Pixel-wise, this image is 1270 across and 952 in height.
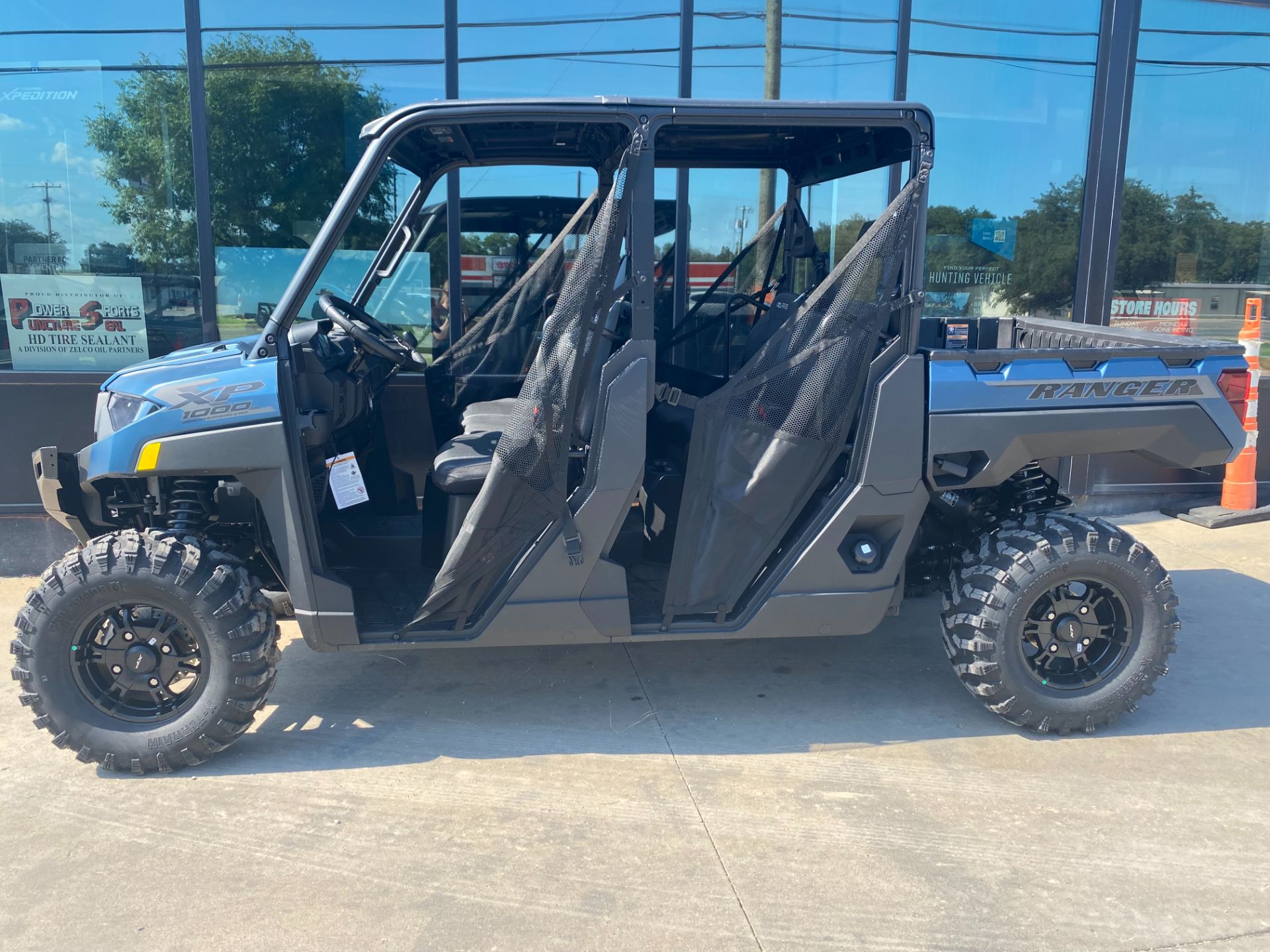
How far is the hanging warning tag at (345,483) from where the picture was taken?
11.0 feet

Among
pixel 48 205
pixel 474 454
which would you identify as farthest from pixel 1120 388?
pixel 48 205

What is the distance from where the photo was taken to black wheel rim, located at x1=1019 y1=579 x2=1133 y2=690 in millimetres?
3557

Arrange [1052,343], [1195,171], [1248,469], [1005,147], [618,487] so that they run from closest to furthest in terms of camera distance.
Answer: [618,487], [1052,343], [1248,469], [1005,147], [1195,171]

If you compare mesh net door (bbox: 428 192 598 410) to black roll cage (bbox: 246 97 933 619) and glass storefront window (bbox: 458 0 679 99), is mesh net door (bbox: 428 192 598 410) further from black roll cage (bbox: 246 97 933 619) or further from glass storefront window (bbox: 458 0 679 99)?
glass storefront window (bbox: 458 0 679 99)

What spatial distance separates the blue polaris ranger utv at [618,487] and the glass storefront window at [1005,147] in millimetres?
3277

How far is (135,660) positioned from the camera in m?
3.28

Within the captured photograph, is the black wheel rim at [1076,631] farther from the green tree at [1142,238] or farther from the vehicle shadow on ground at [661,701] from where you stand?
the green tree at [1142,238]

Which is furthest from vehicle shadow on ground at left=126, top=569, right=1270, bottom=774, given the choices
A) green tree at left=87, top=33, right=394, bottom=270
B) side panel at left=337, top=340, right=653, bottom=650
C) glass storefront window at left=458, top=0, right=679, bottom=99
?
glass storefront window at left=458, top=0, right=679, bottom=99

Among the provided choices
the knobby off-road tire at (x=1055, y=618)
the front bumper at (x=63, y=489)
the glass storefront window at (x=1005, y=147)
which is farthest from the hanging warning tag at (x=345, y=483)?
the glass storefront window at (x=1005, y=147)

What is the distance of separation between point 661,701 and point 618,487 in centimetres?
108

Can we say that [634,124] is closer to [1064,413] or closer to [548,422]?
[548,422]

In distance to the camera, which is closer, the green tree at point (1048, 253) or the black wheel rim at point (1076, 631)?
the black wheel rim at point (1076, 631)

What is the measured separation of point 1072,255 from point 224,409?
5.88m

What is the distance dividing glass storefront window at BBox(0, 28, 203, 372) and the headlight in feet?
8.82
